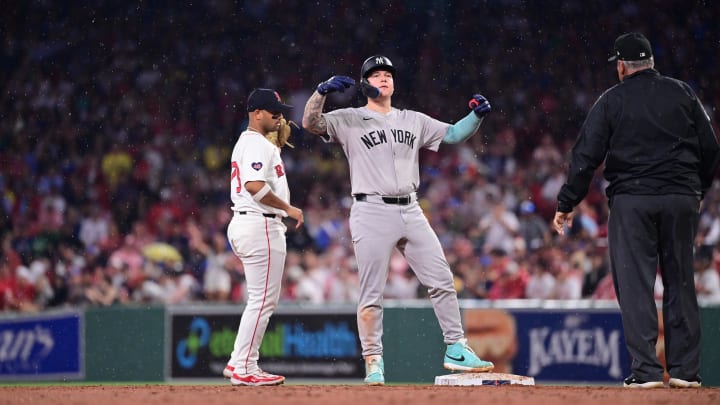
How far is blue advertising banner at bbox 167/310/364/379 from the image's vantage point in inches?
471

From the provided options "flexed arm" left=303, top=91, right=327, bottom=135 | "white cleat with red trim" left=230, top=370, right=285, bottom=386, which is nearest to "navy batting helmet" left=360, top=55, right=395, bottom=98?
"flexed arm" left=303, top=91, right=327, bottom=135

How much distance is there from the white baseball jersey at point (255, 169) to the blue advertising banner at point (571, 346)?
4.66 metres

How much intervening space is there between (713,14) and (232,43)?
8.88 m

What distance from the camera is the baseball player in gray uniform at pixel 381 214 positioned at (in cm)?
698

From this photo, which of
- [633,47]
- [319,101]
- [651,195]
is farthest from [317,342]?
[633,47]

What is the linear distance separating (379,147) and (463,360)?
1410 millimetres

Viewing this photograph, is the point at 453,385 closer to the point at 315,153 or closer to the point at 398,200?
the point at 398,200

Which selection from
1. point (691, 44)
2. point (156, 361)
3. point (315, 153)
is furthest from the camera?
point (315, 153)

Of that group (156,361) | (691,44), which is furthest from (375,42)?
(156,361)

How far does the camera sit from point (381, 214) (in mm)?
6977

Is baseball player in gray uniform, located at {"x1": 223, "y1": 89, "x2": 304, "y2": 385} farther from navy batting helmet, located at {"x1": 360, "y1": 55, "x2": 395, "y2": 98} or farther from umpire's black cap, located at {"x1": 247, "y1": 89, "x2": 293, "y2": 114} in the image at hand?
navy batting helmet, located at {"x1": 360, "y1": 55, "x2": 395, "y2": 98}

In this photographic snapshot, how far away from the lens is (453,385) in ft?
22.8

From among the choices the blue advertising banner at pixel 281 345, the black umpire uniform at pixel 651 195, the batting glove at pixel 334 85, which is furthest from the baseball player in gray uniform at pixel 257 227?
the blue advertising banner at pixel 281 345

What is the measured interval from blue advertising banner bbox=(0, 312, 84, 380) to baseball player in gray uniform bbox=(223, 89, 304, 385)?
21.3 ft
